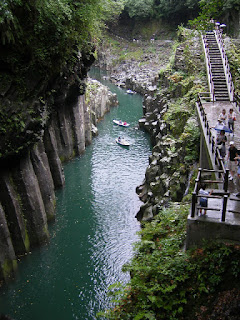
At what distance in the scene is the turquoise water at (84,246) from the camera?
20.3 meters

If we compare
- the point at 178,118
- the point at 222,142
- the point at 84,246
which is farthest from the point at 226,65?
the point at 84,246

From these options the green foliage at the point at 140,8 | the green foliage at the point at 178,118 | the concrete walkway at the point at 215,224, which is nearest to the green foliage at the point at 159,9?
the green foliage at the point at 140,8

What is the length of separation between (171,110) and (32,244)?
1858 cm

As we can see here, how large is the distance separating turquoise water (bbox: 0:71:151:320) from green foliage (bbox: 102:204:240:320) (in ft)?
23.4

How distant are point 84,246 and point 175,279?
521 inches

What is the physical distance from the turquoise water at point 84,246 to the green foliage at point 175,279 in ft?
23.4

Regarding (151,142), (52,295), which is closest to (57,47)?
(52,295)

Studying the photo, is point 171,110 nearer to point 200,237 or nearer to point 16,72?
point 16,72

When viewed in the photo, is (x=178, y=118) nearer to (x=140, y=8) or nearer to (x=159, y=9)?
(x=159, y=9)

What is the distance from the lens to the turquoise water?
798 inches

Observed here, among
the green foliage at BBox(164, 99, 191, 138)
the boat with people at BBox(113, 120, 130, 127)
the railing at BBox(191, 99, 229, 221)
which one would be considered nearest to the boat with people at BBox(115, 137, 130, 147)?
the boat with people at BBox(113, 120, 130, 127)

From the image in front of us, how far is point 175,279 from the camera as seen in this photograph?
42.9ft

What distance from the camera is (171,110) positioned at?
112 feet

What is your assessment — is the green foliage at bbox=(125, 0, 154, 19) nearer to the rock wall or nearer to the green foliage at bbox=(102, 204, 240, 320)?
the rock wall
